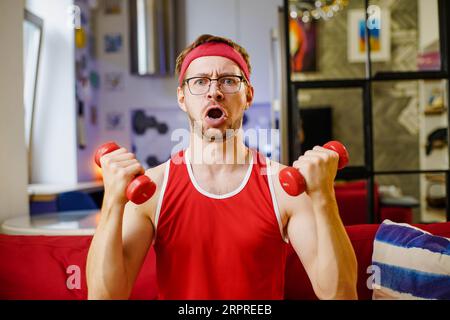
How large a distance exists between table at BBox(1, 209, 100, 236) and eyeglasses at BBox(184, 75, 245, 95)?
2.96 feet

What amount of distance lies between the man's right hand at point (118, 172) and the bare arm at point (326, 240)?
0.95 feet

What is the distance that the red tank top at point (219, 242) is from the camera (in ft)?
3.30

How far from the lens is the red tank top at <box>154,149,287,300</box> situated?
3.30ft

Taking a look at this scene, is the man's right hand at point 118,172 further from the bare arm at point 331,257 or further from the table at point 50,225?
the table at point 50,225

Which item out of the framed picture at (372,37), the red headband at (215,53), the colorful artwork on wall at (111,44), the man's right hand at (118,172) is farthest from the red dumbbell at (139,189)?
the framed picture at (372,37)

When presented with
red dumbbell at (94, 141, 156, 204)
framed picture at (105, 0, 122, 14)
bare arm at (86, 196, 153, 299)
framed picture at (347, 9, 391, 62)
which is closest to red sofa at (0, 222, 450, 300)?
bare arm at (86, 196, 153, 299)

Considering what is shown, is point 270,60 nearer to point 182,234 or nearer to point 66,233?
point 66,233

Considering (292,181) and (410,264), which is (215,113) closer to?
(292,181)

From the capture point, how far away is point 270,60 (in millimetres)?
4168

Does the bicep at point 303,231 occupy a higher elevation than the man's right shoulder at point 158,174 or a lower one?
lower

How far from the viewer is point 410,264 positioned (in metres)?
1.36

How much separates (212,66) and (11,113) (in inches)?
47.8
